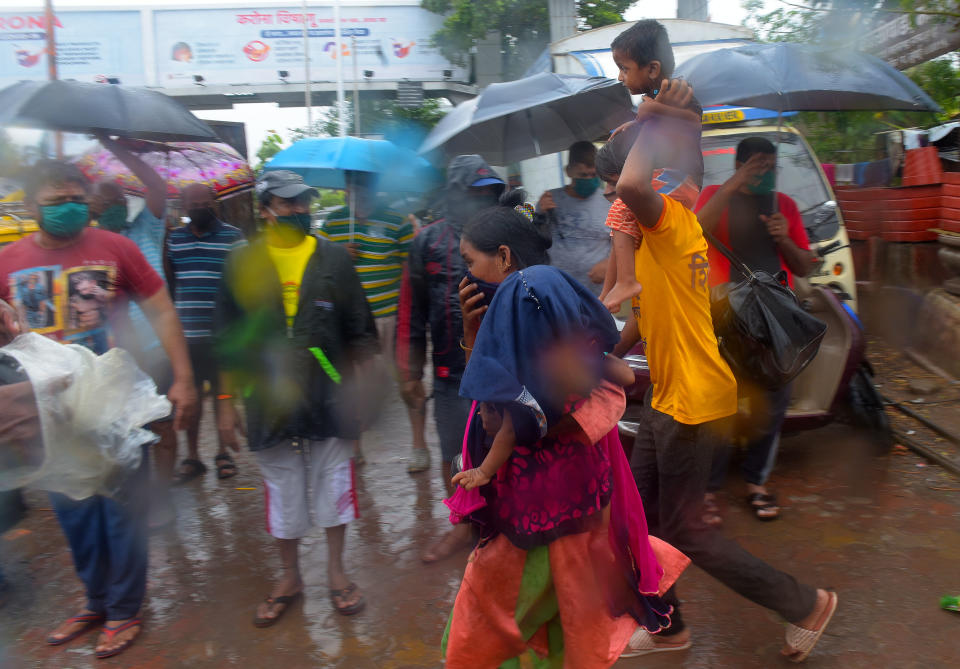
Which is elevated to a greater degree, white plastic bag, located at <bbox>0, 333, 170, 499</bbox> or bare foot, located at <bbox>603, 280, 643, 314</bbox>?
bare foot, located at <bbox>603, 280, 643, 314</bbox>

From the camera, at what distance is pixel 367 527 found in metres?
4.46

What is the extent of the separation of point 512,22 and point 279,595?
1842cm

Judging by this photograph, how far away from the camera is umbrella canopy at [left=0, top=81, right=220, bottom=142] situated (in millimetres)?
3941

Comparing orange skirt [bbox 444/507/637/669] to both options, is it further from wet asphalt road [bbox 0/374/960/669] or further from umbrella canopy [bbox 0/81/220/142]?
umbrella canopy [bbox 0/81/220/142]

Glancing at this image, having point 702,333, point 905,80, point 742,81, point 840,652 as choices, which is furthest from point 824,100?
point 840,652

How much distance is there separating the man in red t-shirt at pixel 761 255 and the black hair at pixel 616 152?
3.33 feet

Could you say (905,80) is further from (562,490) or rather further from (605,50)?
(605,50)

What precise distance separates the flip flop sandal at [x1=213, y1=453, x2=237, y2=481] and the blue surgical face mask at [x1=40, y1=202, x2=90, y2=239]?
2403 mm

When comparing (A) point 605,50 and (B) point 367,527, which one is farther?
(A) point 605,50

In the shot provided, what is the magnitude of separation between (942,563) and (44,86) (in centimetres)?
498

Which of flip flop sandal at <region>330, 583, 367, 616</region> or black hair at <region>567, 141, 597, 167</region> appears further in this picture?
black hair at <region>567, 141, 597, 167</region>

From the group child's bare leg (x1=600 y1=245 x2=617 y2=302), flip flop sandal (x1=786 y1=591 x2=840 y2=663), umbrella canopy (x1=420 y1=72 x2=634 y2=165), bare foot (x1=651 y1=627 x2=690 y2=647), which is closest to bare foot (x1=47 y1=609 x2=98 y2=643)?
bare foot (x1=651 y1=627 x2=690 y2=647)

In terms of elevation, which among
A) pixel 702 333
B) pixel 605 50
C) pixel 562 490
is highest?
pixel 605 50

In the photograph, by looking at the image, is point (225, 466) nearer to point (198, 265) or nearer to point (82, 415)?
point (198, 265)
